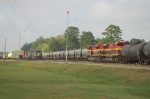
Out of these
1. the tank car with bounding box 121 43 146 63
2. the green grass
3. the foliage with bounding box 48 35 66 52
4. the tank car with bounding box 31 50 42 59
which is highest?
the foliage with bounding box 48 35 66 52

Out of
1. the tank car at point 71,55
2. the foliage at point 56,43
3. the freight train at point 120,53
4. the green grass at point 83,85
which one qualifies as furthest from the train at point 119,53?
the foliage at point 56,43

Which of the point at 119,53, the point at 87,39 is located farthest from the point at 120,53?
the point at 87,39

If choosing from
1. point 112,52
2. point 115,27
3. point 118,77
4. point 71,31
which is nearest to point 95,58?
point 112,52

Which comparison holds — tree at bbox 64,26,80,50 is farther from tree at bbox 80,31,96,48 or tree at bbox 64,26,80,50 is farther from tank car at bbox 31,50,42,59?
tank car at bbox 31,50,42,59

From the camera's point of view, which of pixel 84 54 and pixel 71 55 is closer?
pixel 84 54

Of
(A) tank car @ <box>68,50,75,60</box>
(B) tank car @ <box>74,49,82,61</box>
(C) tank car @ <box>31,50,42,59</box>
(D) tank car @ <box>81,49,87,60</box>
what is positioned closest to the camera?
(D) tank car @ <box>81,49,87,60</box>

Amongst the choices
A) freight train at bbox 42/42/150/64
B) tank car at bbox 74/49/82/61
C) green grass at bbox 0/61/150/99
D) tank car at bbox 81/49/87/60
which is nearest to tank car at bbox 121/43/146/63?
freight train at bbox 42/42/150/64

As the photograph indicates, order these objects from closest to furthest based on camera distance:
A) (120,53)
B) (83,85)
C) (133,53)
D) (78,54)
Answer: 1. (83,85)
2. (133,53)
3. (120,53)
4. (78,54)

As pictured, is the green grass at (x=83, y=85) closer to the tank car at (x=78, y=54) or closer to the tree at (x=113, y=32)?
the tank car at (x=78, y=54)

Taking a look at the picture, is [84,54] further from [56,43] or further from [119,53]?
[56,43]

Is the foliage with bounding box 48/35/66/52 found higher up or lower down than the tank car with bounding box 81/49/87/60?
higher up

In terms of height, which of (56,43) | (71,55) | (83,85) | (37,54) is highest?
(56,43)

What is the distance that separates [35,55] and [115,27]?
42.0 m

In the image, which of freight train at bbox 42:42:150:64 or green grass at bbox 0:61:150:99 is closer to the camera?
green grass at bbox 0:61:150:99
